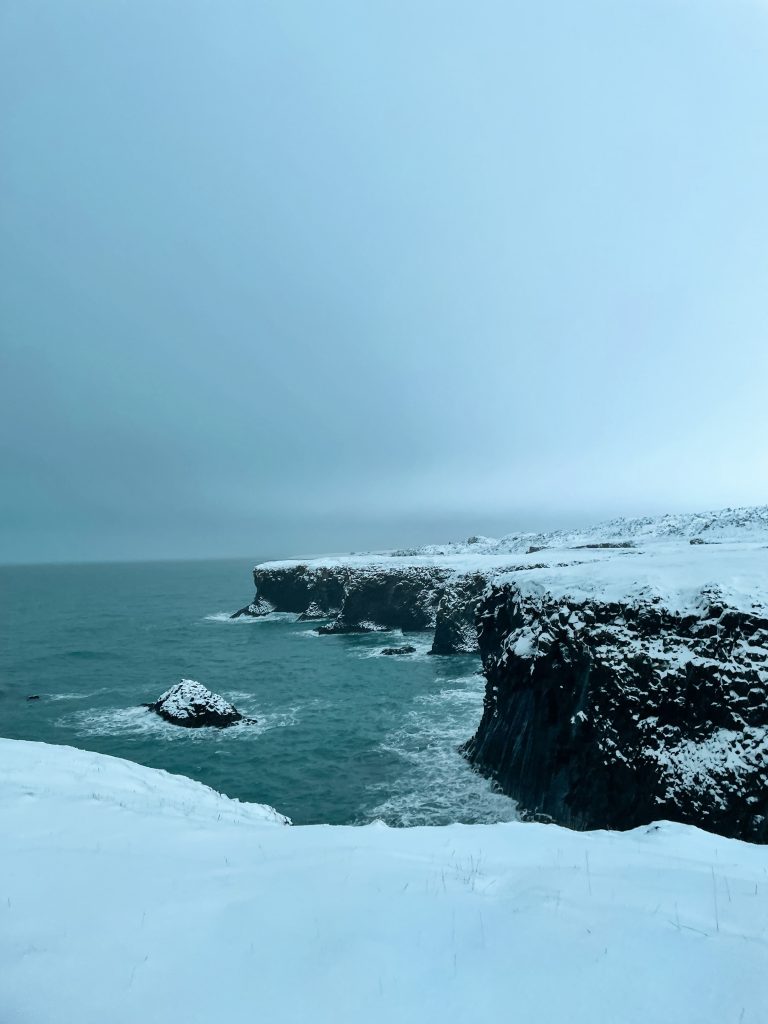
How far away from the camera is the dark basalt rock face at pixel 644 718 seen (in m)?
15.1

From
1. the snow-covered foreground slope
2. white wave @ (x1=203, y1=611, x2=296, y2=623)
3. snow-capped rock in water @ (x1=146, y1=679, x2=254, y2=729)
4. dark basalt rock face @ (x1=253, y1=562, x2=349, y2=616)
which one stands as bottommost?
white wave @ (x1=203, y1=611, x2=296, y2=623)

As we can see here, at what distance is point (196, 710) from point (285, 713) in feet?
18.1

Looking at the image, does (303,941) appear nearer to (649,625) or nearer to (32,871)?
(32,871)

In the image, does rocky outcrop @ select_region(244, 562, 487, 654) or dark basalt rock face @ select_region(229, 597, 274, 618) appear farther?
dark basalt rock face @ select_region(229, 597, 274, 618)

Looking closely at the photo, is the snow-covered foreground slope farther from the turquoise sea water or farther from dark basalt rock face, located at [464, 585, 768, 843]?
the turquoise sea water

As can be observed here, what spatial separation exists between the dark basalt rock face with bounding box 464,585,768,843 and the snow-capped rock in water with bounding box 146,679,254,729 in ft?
56.9

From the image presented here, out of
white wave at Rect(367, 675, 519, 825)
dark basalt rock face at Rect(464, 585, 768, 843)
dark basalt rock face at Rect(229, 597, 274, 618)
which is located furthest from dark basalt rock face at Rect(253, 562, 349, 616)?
dark basalt rock face at Rect(464, 585, 768, 843)

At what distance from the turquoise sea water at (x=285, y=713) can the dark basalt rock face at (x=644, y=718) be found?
3.23 metres

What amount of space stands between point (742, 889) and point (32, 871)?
8727mm

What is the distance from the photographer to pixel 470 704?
35.5m

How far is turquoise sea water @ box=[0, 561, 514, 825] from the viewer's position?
22.1 meters

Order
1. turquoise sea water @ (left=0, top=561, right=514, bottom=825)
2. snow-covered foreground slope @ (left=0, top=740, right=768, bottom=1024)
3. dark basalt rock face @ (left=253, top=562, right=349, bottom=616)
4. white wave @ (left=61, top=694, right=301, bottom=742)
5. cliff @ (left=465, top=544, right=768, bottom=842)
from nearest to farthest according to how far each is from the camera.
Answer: snow-covered foreground slope @ (left=0, top=740, right=768, bottom=1024), cliff @ (left=465, top=544, right=768, bottom=842), turquoise sea water @ (left=0, top=561, right=514, bottom=825), white wave @ (left=61, top=694, right=301, bottom=742), dark basalt rock face @ (left=253, top=562, right=349, bottom=616)

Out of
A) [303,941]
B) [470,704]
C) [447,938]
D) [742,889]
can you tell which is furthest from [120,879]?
[470,704]

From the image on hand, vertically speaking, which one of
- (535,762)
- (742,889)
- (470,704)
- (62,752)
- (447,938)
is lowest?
(470,704)
